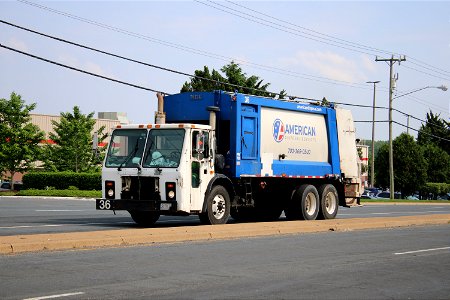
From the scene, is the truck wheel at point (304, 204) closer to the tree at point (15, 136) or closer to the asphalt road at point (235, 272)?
the asphalt road at point (235, 272)

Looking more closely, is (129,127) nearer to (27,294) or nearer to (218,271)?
(218,271)

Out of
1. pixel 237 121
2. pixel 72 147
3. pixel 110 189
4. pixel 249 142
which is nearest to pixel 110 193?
pixel 110 189

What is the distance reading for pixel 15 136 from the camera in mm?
58938

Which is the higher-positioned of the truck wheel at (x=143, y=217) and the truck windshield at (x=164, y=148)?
the truck windshield at (x=164, y=148)

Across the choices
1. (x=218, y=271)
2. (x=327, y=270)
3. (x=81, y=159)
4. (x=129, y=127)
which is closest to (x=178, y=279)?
(x=218, y=271)

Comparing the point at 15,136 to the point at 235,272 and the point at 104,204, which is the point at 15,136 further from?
the point at 235,272

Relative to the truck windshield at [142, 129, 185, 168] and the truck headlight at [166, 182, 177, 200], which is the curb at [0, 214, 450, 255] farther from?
the truck windshield at [142, 129, 185, 168]

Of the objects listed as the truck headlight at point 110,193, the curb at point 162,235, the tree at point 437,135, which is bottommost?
the curb at point 162,235

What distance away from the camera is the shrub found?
52344mm

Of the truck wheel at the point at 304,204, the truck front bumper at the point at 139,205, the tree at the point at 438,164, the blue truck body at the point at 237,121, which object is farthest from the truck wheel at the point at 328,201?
the tree at the point at 438,164

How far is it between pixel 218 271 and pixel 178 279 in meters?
1.07

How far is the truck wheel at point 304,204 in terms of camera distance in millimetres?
23078

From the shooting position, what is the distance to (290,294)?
941cm

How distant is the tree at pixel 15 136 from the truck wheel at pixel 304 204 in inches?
1553
